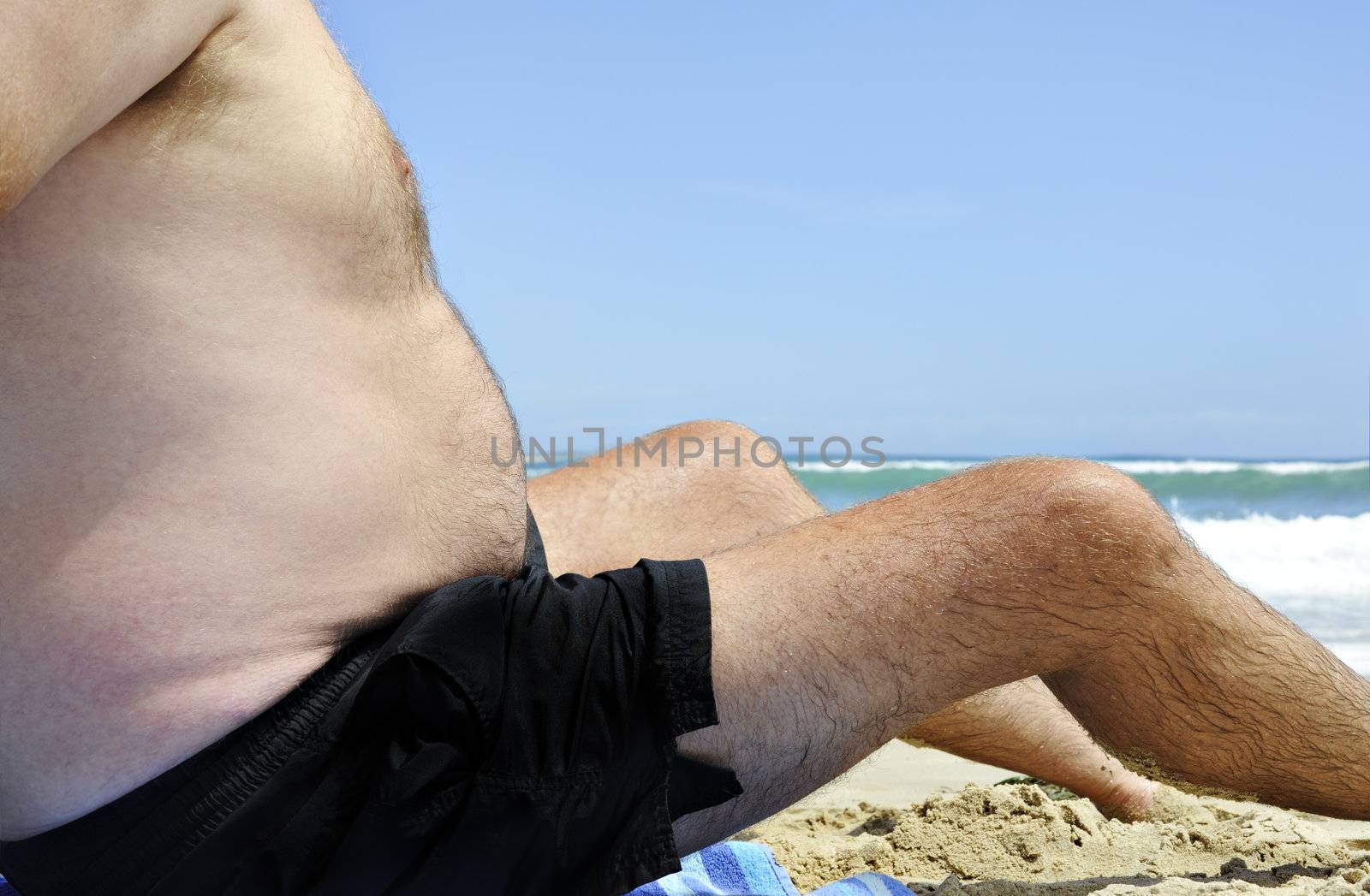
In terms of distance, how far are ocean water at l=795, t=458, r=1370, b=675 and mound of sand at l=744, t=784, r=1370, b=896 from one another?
102 inches

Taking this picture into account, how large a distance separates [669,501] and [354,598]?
86cm

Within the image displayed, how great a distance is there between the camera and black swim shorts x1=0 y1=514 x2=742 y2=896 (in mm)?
1154

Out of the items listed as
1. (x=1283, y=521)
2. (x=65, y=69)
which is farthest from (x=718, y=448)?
(x=1283, y=521)

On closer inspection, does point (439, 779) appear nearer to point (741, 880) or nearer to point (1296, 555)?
point (741, 880)

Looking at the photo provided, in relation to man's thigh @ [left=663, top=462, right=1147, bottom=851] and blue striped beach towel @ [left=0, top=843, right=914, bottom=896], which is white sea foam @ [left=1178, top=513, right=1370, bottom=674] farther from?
man's thigh @ [left=663, top=462, right=1147, bottom=851]

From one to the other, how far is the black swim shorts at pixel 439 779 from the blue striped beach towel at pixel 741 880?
0.50m

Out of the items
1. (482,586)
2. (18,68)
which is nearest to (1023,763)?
(482,586)

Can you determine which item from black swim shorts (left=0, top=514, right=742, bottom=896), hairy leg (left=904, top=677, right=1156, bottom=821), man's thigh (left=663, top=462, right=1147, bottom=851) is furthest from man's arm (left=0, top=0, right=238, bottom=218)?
hairy leg (left=904, top=677, right=1156, bottom=821)

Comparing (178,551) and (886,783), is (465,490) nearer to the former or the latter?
(178,551)

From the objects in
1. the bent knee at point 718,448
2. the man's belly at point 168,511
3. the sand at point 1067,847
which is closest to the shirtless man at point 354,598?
the man's belly at point 168,511

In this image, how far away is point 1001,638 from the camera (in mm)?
1286

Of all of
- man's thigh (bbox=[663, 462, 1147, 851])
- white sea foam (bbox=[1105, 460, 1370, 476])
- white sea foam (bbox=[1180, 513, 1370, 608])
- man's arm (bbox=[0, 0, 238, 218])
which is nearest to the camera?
man's arm (bbox=[0, 0, 238, 218])

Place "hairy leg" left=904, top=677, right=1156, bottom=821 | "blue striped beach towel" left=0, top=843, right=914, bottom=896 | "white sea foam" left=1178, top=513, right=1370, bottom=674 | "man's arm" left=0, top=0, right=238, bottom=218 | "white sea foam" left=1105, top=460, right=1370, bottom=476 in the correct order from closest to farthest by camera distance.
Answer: "man's arm" left=0, top=0, right=238, bottom=218, "blue striped beach towel" left=0, top=843, right=914, bottom=896, "hairy leg" left=904, top=677, right=1156, bottom=821, "white sea foam" left=1178, top=513, right=1370, bottom=674, "white sea foam" left=1105, top=460, right=1370, bottom=476

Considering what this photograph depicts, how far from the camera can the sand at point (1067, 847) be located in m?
1.72
